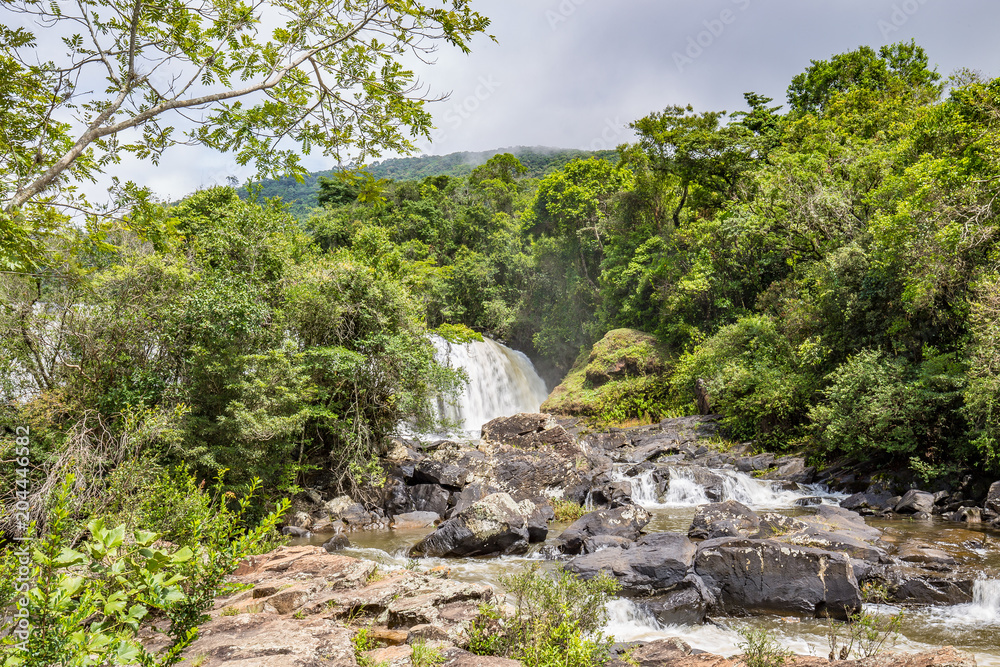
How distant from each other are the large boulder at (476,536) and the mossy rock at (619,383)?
1436cm

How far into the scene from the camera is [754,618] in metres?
7.35

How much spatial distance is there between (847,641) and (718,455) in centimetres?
1130

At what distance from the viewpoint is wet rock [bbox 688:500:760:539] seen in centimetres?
974

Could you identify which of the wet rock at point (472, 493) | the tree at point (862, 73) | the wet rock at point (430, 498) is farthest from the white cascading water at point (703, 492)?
the tree at point (862, 73)

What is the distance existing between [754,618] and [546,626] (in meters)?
4.11

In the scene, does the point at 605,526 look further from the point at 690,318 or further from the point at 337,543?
the point at 690,318

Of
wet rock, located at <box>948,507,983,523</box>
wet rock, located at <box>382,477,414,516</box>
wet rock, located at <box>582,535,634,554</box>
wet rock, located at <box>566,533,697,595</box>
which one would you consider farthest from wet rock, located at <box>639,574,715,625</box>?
wet rock, located at <box>382,477,414,516</box>

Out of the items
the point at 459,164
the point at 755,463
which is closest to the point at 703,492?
the point at 755,463

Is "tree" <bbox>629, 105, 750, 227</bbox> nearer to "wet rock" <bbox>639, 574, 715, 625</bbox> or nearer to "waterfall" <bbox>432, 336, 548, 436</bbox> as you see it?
"waterfall" <bbox>432, 336, 548, 436</bbox>

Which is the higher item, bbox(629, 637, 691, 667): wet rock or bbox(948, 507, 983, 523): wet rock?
bbox(629, 637, 691, 667): wet rock

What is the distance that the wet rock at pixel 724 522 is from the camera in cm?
974

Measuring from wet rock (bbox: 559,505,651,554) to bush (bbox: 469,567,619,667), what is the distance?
471cm

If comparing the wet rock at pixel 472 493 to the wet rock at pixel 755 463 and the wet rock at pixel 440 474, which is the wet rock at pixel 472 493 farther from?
the wet rock at pixel 755 463
